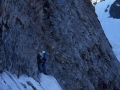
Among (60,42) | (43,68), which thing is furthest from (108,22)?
(43,68)

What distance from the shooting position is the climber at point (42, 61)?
41.3 feet

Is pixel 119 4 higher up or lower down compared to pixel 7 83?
lower down

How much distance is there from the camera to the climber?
1260cm

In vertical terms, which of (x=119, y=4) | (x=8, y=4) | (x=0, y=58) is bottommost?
(x=119, y=4)

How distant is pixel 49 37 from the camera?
14.3m

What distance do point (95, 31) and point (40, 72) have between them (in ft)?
19.3

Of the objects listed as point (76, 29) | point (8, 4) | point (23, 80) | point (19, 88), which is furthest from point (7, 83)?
point (76, 29)

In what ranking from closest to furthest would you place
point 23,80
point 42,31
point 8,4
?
point 8,4
point 23,80
point 42,31

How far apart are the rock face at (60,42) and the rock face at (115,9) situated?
60.5 metres

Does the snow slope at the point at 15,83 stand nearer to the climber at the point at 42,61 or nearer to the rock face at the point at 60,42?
the rock face at the point at 60,42

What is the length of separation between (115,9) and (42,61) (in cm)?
6864

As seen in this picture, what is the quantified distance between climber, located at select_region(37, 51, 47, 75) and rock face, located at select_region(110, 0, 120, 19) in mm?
66466

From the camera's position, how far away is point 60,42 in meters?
14.5

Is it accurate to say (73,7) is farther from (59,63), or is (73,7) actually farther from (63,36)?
(59,63)
